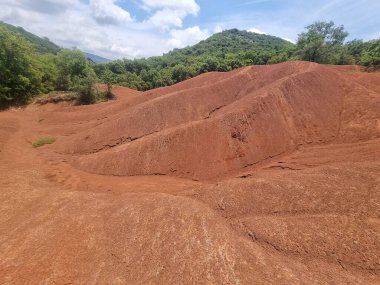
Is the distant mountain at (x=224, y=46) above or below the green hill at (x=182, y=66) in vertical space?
above

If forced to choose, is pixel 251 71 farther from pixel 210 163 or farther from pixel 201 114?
pixel 210 163

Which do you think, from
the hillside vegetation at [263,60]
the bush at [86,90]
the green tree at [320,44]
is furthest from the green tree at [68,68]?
the green tree at [320,44]

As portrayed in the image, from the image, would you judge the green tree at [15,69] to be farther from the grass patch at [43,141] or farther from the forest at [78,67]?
the grass patch at [43,141]

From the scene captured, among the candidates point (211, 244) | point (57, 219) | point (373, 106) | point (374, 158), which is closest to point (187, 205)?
point (211, 244)

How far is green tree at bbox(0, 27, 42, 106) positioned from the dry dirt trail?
11.4 metres

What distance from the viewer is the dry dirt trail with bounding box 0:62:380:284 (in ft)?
25.1

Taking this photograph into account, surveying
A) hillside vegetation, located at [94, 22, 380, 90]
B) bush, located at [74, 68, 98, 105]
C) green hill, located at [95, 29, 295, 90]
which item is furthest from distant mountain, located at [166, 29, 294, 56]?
bush, located at [74, 68, 98, 105]

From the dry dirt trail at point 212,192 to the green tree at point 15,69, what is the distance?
1136 centimetres

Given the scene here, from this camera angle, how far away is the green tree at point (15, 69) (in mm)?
28453

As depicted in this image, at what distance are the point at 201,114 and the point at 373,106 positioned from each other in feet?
33.1

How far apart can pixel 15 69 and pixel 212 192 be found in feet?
92.4

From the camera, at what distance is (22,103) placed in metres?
30.2

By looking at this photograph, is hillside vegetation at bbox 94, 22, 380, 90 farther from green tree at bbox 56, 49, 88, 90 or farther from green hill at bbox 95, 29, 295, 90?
green tree at bbox 56, 49, 88, 90

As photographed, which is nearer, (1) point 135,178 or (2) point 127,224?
(2) point 127,224
